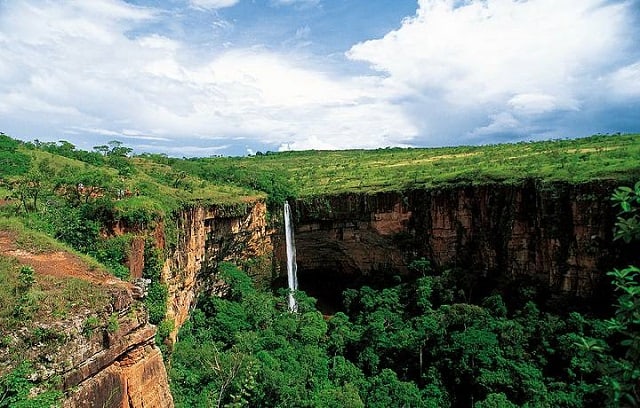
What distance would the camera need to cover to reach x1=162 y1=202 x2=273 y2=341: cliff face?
21.4 m

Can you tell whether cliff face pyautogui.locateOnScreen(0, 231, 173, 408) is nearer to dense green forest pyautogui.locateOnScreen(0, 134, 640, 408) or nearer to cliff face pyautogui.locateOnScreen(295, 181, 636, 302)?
dense green forest pyautogui.locateOnScreen(0, 134, 640, 408)

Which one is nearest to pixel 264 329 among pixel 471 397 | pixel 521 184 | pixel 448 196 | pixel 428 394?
pixel 428 394

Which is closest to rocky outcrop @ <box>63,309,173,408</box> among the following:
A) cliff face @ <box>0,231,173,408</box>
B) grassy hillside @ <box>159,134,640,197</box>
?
cliff face @ <box>0,231,173,408</box>

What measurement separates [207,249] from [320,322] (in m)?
6.97

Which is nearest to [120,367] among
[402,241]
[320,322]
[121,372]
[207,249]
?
[121,372]

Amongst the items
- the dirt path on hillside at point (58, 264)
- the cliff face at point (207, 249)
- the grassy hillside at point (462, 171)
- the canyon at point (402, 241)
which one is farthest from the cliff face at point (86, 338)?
the grassy hillside at point (462, 171)

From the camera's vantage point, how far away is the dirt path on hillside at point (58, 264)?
1113 centimetres

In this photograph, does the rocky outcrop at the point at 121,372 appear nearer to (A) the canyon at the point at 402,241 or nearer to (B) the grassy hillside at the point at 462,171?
(A) the canyon at the point at 402,241

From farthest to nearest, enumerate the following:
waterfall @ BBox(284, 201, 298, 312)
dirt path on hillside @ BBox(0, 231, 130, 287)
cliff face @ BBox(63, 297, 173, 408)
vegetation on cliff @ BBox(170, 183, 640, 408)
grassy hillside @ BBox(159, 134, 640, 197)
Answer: waterfall @ BBox(284, 201, 298, 312) → grassy hillside @ BBox(159, 134, 640, 197) → vegetation on cliff @ BBox(170, 183, 640, 408) → dirt path on hillside @ BBox(0, 231, 130, 287) → cliff face @ BBox(63, 297, 173, 408)

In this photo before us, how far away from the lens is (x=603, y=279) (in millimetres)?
22047

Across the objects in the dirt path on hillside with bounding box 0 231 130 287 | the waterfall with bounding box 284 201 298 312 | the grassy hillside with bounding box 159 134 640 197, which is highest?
the grassy hillside with bounding box 159 134 640 197

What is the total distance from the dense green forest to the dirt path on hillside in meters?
0.55

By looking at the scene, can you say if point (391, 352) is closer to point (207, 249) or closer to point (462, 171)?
point (207, 249)

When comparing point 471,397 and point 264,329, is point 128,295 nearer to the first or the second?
point 264,329
